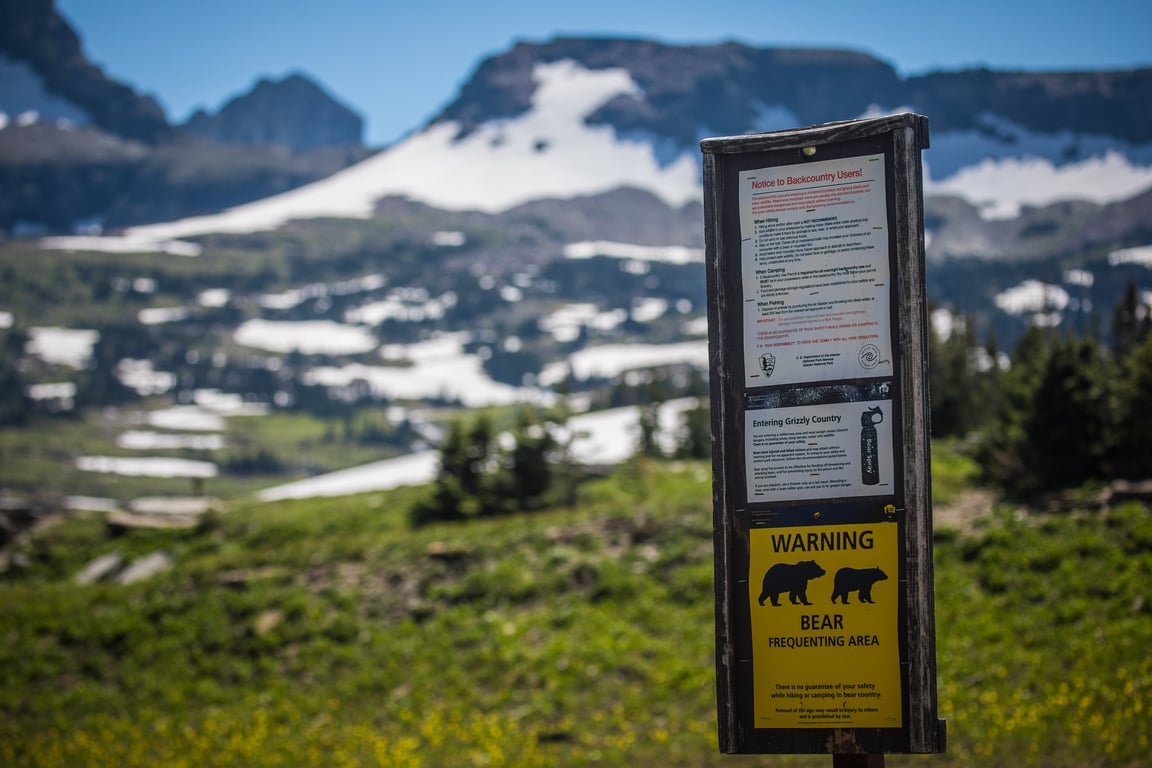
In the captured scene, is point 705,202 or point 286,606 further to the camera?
point 286,606

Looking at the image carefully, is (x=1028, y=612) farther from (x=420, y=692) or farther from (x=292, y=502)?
(x=292, y=502)

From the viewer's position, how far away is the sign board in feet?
17.7

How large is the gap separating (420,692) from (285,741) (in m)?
2.46

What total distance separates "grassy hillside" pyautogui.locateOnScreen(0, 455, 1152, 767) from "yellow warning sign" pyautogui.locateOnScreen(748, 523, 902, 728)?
24.9 feet

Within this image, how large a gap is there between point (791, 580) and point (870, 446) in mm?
769

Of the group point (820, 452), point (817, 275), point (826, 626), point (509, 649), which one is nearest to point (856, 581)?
point (826, 626)

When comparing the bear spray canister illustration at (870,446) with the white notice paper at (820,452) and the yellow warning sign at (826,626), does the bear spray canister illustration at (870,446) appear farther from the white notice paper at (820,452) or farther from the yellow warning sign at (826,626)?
the yellow warning sign at (826,626)

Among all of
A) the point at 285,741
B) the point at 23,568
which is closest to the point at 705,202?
the point at 285,741

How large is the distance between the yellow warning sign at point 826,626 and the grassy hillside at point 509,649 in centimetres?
758

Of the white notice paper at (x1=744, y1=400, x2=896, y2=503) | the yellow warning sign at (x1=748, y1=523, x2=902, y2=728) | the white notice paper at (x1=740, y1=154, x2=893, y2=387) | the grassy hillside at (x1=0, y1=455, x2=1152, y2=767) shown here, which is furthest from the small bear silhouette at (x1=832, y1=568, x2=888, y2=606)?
the grassy hillside at (x1=0, y1=455, x2=1152, y2=767)

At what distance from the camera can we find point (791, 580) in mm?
5500

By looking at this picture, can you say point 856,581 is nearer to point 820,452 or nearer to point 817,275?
point 820,452

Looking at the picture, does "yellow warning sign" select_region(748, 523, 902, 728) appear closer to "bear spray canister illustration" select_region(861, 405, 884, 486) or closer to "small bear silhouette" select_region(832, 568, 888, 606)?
"small bear silhouette" select_region(832, 568, 888, 606)

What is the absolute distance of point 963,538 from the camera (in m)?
20.6
